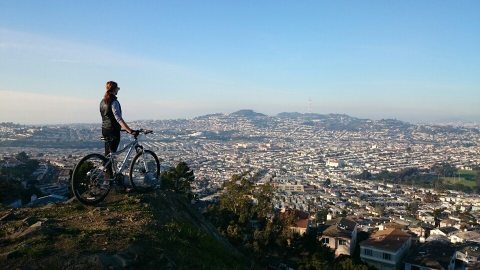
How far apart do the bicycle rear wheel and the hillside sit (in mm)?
186

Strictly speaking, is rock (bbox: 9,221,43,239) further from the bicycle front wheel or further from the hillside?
the bicycle front wheel

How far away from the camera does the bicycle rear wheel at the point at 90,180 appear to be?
637 centimetres

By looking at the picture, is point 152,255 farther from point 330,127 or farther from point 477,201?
point 330,127

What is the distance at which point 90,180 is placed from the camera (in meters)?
6.52

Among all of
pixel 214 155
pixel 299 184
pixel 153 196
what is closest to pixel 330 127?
pixel 214 155

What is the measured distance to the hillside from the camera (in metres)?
4.40

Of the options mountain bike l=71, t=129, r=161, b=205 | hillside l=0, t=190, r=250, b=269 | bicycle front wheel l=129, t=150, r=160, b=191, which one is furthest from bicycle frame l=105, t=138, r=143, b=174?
hillside l=0, t=190, r=250, b=269

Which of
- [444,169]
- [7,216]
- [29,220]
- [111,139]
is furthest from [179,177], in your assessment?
[444,169]

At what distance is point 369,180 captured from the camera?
242 ft

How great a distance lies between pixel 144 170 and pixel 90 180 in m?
1.04

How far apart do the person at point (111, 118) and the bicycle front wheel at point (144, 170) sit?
1.70 ft

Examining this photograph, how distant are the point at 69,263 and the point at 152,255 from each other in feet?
2.79

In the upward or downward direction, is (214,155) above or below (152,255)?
below

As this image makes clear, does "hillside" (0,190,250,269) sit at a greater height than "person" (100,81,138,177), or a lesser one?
lesser
